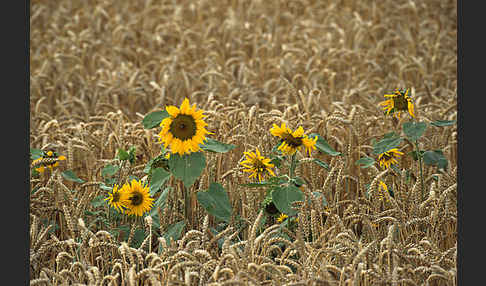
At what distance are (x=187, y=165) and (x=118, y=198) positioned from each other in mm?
360

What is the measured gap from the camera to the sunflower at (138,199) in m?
2.63

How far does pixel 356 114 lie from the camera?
3291 mm

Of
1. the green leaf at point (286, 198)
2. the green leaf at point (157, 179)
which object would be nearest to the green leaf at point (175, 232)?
the green leaf at point (157, 179)

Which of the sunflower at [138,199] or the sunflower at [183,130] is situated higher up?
the sunflower at [183,130]

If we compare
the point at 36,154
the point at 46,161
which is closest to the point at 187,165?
the point at 46,161

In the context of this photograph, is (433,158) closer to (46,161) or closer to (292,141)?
(292,141)

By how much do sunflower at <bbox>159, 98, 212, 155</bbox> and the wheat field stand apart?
0.31m

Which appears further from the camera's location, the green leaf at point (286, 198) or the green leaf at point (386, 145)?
the green leaf at point (386, 145)

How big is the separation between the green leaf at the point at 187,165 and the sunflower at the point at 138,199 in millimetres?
254

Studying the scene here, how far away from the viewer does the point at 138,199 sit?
2633 millimetres

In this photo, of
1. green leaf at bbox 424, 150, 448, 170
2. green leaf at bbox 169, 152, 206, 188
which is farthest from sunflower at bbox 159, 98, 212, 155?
green leaf at bbox 424, 150, 448, 170

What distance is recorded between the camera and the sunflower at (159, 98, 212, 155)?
7.93 feet

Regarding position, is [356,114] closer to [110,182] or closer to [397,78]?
[110,182]

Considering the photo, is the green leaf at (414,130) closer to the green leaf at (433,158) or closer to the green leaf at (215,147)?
the green leaf at (433,158)
